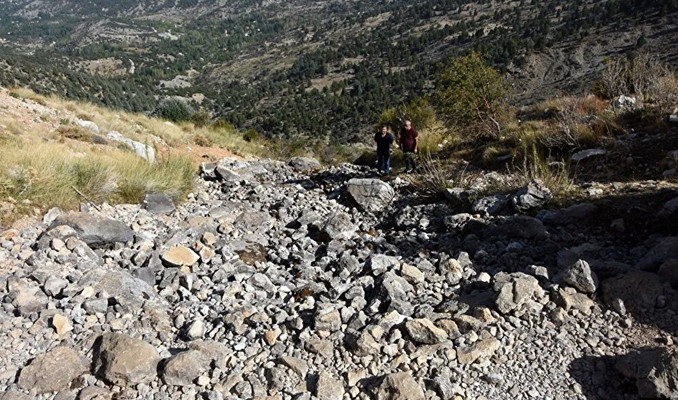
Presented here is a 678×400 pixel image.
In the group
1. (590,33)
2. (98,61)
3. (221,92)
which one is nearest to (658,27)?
(590,33)

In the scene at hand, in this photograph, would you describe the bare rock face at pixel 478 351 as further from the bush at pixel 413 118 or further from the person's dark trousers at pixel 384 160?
the bush at pixel 413 118

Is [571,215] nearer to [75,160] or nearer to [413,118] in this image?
[75,160]

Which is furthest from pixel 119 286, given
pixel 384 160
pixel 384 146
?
pixel 384 160

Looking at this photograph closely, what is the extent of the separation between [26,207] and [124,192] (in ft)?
5.47

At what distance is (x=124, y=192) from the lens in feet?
A: 24.9

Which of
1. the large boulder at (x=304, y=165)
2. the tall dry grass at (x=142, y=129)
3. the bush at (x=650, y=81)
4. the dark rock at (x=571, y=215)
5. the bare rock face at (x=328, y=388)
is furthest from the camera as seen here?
the tall dry grass at (x=142, y=129)

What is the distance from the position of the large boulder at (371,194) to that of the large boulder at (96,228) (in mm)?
3974

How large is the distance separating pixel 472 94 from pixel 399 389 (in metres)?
12.4

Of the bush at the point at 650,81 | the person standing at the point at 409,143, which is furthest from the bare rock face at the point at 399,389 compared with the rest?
the bush at the point at 650,81

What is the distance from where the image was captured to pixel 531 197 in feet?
21.0

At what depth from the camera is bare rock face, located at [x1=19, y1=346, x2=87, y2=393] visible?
330 centimetres

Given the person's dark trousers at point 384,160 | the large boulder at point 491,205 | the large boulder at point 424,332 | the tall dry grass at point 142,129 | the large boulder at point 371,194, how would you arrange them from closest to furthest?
the large boulder at point 424,332, the large boulder at point 491,205, the large boulder at point 371,194, the person's dark trousers at point 384,160, the tall dry grass at point 142,129

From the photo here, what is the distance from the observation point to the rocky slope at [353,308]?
3297 mm

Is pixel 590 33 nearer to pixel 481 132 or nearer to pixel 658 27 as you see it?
pixel 658 27
